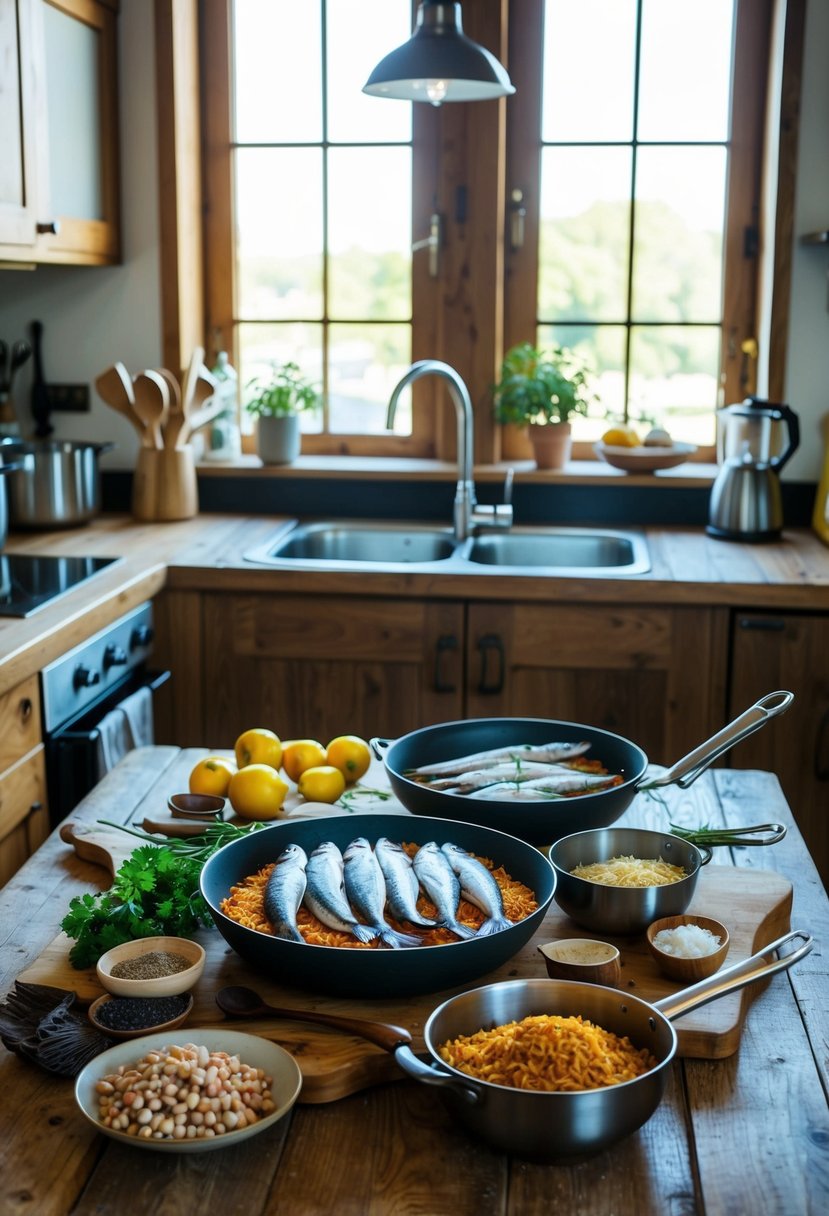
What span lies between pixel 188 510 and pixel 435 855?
2.26 meters

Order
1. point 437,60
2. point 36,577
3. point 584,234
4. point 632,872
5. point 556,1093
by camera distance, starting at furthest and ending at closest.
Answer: point 584,234 < point 36,577 < point 437,60 < point 632,872 < point 556,1093

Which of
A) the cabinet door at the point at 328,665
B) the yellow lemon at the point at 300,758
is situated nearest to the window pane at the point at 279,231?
the cabinet door at the point at 328,665

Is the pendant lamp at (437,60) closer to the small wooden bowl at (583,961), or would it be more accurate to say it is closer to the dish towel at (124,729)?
the dish towel at (124,729)

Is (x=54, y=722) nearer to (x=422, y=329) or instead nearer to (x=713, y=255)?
(x=422, y=329)

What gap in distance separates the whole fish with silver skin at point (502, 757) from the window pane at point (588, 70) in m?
2.31

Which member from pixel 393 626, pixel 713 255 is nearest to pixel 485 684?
pixel 393 626

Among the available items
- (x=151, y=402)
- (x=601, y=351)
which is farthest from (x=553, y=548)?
(x=151, y=402)

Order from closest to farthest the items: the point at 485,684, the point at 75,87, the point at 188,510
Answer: the point at 485,684 < the point at 75,87 < the point at 188,510

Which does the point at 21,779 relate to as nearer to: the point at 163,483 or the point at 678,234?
the point at 163,483

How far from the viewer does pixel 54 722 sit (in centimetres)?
244

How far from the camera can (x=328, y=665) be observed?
3.02 metres

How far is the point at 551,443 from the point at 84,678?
4.98 feet

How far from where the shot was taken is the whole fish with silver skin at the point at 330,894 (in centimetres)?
127

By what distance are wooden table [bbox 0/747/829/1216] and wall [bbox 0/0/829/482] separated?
96.7 inches
